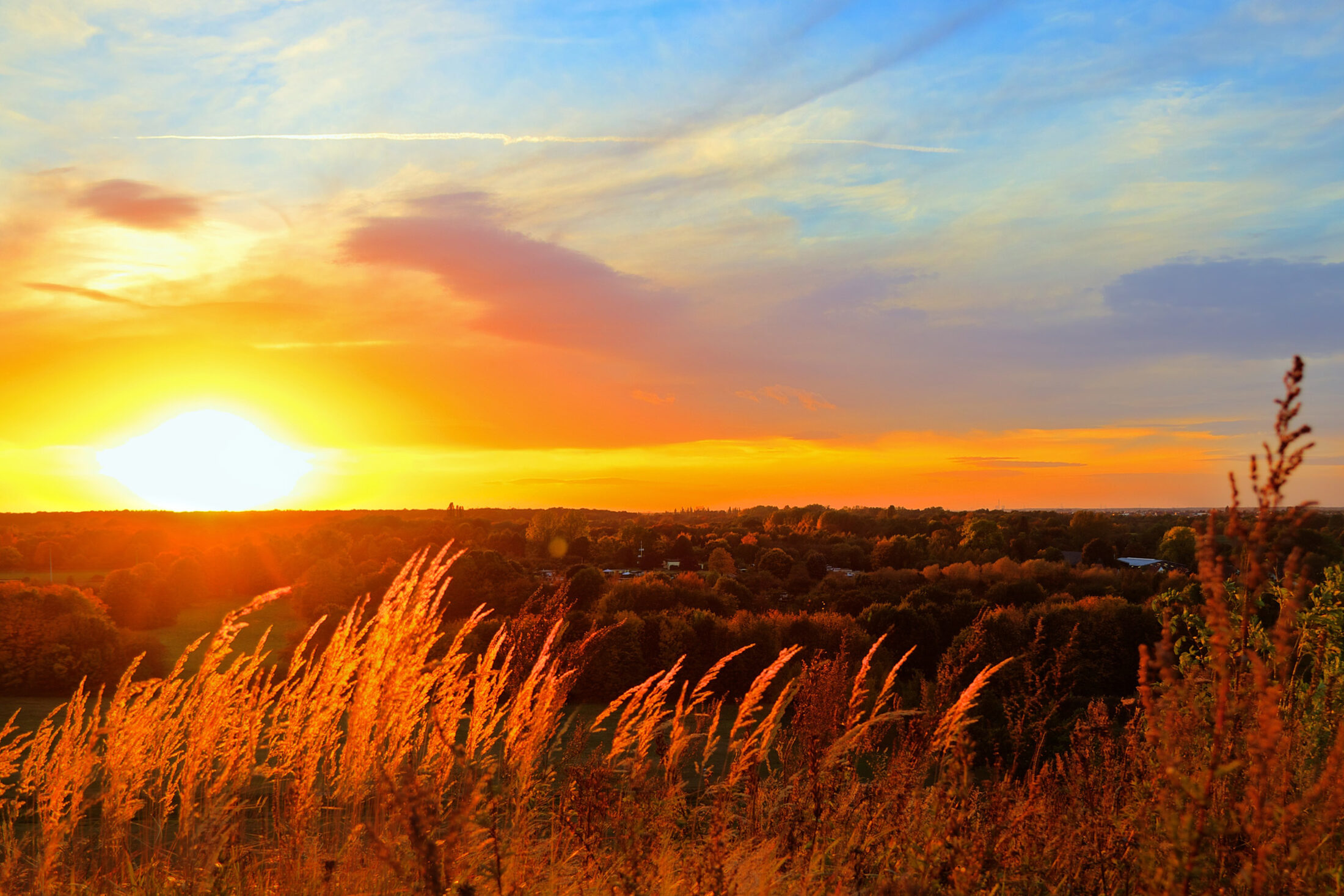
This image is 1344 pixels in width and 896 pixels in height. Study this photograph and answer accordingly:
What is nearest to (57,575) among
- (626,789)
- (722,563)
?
(722,563)

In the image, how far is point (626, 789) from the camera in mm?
3578

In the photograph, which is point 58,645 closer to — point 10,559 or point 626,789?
point 626,789

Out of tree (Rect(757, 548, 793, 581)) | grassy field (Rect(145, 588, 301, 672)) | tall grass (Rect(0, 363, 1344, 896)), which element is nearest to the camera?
tall grass (Rect(0, 363, 1344, 896))

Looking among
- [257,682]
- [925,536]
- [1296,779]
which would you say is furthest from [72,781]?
[925,536]

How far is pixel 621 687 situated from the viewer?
66.3 feet

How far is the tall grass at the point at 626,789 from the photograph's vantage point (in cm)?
257

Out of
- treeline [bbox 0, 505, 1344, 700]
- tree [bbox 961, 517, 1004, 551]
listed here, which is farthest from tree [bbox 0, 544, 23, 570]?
tree [bbox 961, 517, 1004, 551]

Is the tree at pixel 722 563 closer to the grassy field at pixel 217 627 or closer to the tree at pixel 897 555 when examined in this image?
the tree at pixel 897 555

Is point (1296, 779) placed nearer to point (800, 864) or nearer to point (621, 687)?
point (800, 864)

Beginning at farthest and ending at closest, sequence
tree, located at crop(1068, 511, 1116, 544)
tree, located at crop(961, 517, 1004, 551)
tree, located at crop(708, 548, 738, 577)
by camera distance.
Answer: tree, located at crop(1068, 511, 1116, 544)
tree, located at crop(961, 517, 1004, 551)
tree, located at crop(708, 548, 738, 577)

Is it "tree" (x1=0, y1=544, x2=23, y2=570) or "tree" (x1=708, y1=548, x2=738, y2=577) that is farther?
"tree" (x1=0, y1=544, x2=23, y2=570)

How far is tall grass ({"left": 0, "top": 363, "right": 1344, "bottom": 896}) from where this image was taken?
257 centimetres

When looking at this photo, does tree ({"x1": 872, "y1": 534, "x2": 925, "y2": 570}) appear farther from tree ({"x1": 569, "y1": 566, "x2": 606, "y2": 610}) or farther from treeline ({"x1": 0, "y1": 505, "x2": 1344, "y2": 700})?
tree ({"x1": 569, "y1": 566, "x2": 606, "y2": 610})

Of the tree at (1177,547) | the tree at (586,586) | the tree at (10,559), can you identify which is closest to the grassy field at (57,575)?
the tree at (10,559)
